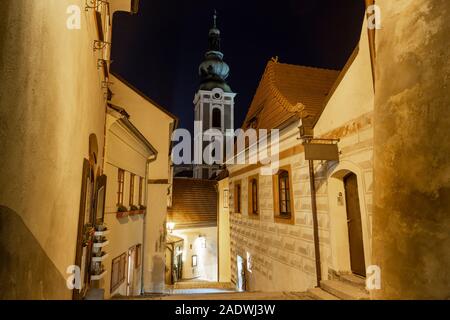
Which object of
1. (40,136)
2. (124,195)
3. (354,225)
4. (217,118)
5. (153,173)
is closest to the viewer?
(40,136)

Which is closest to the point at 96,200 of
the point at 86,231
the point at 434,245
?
the point at 86,231

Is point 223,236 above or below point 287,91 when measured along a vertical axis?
below

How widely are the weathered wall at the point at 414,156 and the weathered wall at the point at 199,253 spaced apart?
66.7ft

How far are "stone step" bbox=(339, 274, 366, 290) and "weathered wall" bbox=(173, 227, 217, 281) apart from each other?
1733 centimetres

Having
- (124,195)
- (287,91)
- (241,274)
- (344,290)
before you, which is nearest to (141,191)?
(124,195)

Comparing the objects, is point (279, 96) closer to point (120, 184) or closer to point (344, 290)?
point (120, 184)

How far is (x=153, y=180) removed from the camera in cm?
1253

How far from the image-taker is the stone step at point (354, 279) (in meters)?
5.79

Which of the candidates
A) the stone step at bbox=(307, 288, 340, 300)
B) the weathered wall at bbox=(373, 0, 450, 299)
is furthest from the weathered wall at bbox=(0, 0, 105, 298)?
the stone step at bbox=(307, 288, 340, 300)

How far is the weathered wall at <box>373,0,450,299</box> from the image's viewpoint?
8.79ft

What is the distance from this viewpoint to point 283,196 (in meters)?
9.57

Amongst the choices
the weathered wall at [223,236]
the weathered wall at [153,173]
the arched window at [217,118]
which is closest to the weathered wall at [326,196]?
the weathered wall at [153,173]

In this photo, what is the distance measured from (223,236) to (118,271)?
11.5m
